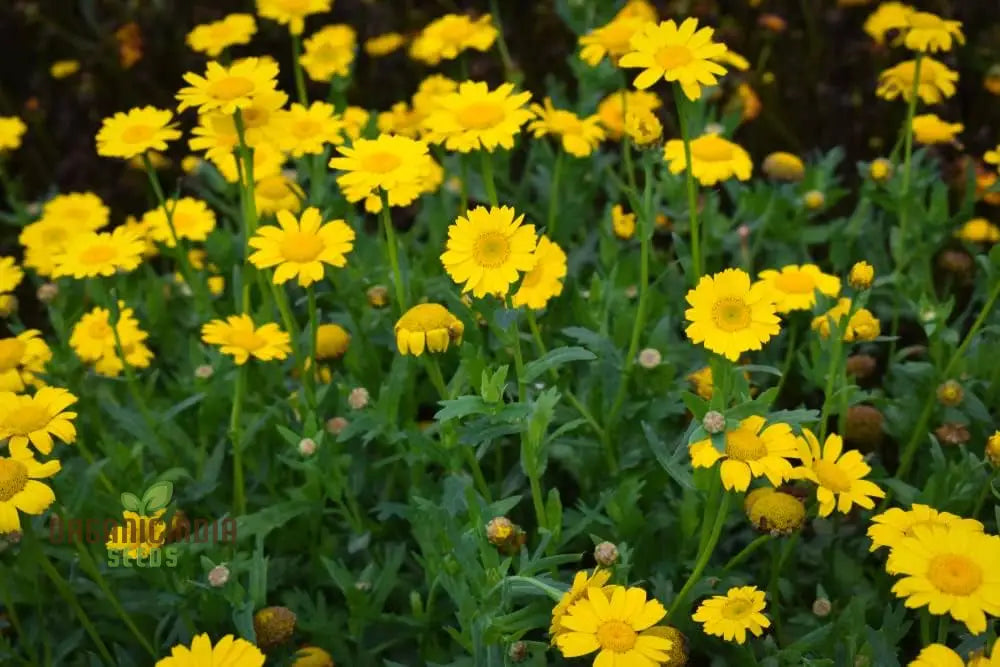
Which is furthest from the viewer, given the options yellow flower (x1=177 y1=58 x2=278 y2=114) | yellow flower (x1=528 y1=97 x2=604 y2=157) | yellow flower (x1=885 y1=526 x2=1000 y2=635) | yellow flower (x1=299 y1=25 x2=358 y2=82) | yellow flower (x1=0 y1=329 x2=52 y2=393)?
yellow flower (x1=299 y1=25 x2=358 y2=82)

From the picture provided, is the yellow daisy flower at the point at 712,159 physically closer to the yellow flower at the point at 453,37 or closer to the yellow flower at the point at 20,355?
the yellow flower at the point at 453,37

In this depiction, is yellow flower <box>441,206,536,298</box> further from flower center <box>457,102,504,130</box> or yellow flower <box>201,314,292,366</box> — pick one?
yellow flower <box>201,314,292,366</box>

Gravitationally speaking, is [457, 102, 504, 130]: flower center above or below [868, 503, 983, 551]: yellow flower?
above

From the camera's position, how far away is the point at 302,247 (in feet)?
5.27

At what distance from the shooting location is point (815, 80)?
3.32m

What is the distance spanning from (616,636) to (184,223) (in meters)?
1.46

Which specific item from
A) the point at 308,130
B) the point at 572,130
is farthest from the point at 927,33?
the point at 308,130

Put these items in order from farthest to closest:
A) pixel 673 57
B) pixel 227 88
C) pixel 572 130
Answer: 1. pixel 572 130
2. pixel 227 88
3. pixel 673 57

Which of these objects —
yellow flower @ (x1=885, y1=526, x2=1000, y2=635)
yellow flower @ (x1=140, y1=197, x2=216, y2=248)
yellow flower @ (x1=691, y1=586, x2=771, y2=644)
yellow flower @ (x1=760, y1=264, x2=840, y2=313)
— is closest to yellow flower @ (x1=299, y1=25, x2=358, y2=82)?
yellow flower @ (x1=140, y1=197, x2=216, y2=248)

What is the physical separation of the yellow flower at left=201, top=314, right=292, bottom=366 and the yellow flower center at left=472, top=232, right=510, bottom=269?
514 mm

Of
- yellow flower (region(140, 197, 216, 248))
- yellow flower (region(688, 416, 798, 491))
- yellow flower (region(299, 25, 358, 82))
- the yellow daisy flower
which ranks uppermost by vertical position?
yellow flower (region(299, 25, 358, 82))

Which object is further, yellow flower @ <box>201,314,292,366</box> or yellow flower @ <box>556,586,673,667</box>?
yellow flower @ <box>201,314,292,366</box>

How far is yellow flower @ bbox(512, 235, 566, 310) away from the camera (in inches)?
66.9

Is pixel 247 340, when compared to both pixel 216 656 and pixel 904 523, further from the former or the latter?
pixel 904 523
